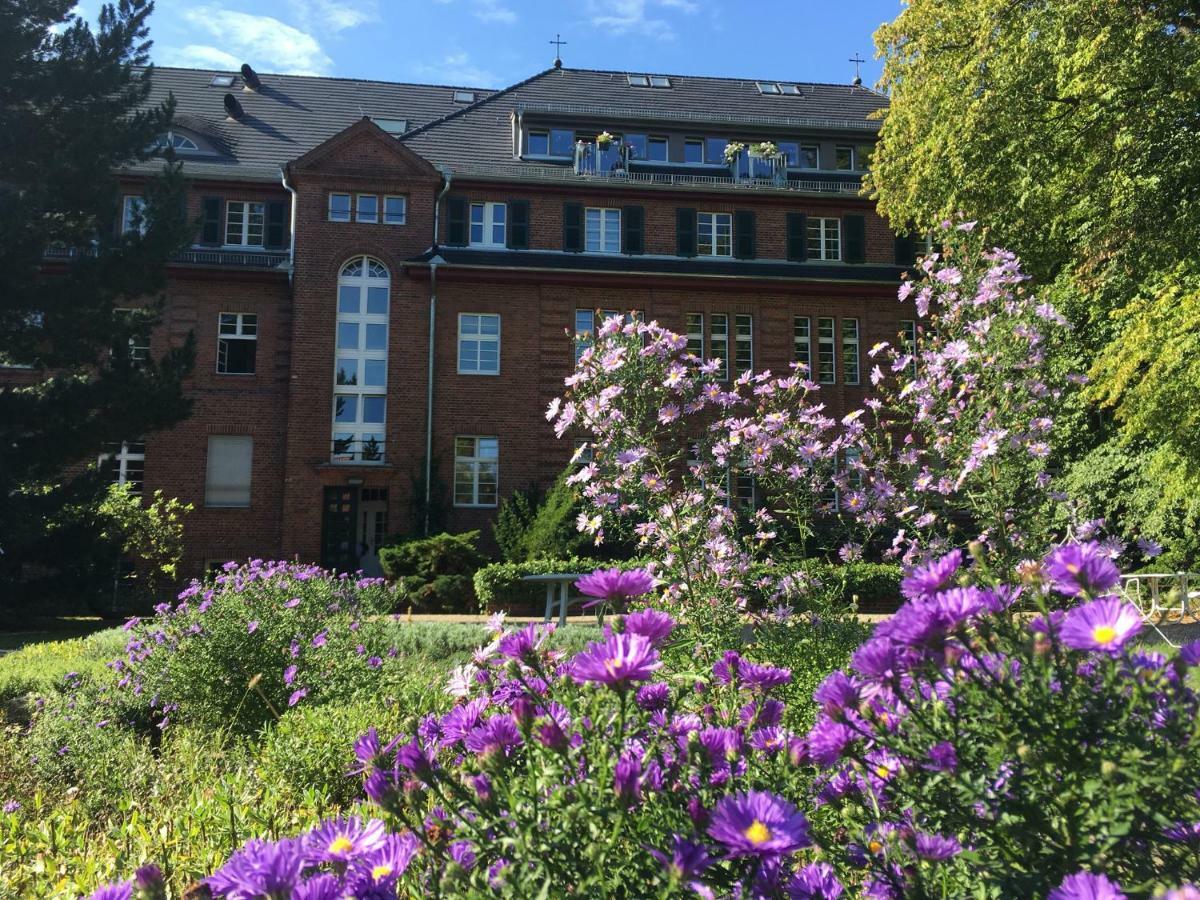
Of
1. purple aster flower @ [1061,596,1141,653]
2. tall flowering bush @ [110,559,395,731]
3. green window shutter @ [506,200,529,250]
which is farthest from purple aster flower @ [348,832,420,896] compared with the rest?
green window shutter @ [506,200,529,250]

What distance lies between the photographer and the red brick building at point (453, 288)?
22.9 meters

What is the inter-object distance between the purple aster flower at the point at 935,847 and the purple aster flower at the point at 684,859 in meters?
0.33

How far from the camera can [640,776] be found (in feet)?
4.84

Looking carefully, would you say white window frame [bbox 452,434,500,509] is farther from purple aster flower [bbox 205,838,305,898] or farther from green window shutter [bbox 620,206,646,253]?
purple aster flower [bbox 205,838,305,898]

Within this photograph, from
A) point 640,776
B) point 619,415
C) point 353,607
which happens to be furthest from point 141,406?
point 640,776

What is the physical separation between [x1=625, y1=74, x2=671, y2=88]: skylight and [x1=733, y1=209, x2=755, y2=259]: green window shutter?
21.5 ft

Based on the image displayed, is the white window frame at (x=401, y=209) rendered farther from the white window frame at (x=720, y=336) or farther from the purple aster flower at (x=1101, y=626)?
the purple aster flower at (x=1101, y=626)

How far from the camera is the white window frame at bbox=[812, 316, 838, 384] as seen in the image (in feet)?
81.2

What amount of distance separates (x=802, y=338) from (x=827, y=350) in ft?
2.33

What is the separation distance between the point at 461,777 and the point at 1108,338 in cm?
1914

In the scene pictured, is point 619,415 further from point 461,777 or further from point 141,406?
point 141,406

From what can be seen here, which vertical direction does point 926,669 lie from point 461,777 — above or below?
above

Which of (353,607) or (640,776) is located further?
(353,607)

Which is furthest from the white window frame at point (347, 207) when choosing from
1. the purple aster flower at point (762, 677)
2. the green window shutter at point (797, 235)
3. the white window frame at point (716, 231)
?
the purple aster flower at point (762, 677)
